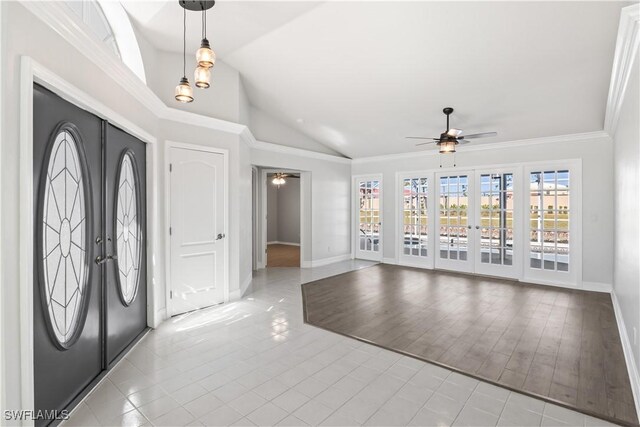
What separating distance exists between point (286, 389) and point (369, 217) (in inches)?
234

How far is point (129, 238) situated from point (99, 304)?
0.78 m

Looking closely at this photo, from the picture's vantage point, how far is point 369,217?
8016 millimetres

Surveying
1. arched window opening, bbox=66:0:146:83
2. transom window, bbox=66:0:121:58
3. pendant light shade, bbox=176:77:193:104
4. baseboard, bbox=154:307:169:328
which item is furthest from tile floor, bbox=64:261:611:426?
arched window opening, bbox=66:0:146:83

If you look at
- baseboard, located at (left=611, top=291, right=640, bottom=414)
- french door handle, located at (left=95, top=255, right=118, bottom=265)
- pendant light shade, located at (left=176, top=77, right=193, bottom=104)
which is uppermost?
pendant light shade, located at (left=176, top=77, right=193, bottom=104)

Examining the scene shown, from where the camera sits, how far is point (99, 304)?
260 cm

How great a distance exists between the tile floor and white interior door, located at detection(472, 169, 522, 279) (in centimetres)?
418

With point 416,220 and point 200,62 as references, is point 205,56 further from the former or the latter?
point 416,220

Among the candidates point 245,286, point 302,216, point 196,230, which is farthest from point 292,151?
point 196,230

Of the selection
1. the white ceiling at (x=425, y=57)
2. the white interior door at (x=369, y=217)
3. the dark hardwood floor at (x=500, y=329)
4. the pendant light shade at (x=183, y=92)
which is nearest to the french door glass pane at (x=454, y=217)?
the dark hardwood floor at (x=500, y=329)

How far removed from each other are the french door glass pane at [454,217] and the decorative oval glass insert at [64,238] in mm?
6304

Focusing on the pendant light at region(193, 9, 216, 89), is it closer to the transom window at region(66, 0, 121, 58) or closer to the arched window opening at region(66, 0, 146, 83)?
the transom window at region(66, 0, 121, 58)

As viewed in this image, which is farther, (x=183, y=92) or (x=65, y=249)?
(x=183, y=92)

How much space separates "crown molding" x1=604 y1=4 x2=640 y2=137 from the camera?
2.13 m

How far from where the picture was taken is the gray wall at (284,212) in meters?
11.1
